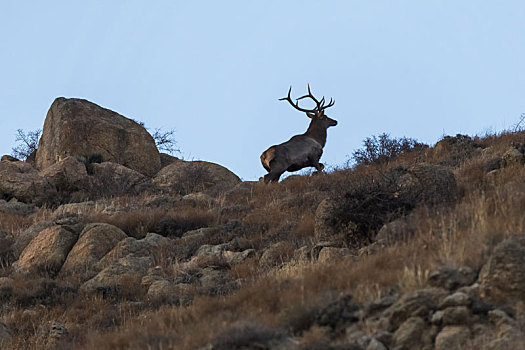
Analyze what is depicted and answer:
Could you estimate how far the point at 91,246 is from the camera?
13.6 metres

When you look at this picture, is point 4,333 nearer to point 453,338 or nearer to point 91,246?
point 91,246

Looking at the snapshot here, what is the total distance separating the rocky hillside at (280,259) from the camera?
6.91 m

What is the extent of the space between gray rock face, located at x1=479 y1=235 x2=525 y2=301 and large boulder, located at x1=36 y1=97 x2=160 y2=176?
61.9 ft

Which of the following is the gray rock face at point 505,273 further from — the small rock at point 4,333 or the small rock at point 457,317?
the small rock at point 4,333

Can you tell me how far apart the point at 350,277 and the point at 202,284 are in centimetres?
373

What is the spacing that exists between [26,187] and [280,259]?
11.0m

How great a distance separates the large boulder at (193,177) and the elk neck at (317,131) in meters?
2.39

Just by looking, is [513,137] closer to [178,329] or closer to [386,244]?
[386,244]

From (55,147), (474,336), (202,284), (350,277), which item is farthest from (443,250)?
(55,147)

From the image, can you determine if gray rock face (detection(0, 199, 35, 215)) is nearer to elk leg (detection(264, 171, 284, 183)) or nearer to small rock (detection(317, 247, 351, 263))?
elk leg (detection(264, 171, 284, 183))

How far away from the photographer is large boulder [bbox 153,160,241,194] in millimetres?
22047

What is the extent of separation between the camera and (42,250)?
13.9 m

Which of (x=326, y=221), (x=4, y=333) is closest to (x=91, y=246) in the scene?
(x=4, y=333)

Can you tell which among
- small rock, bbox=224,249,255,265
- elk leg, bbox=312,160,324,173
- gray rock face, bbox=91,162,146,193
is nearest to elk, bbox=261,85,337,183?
elk leg, bbox=312,160,324,173
